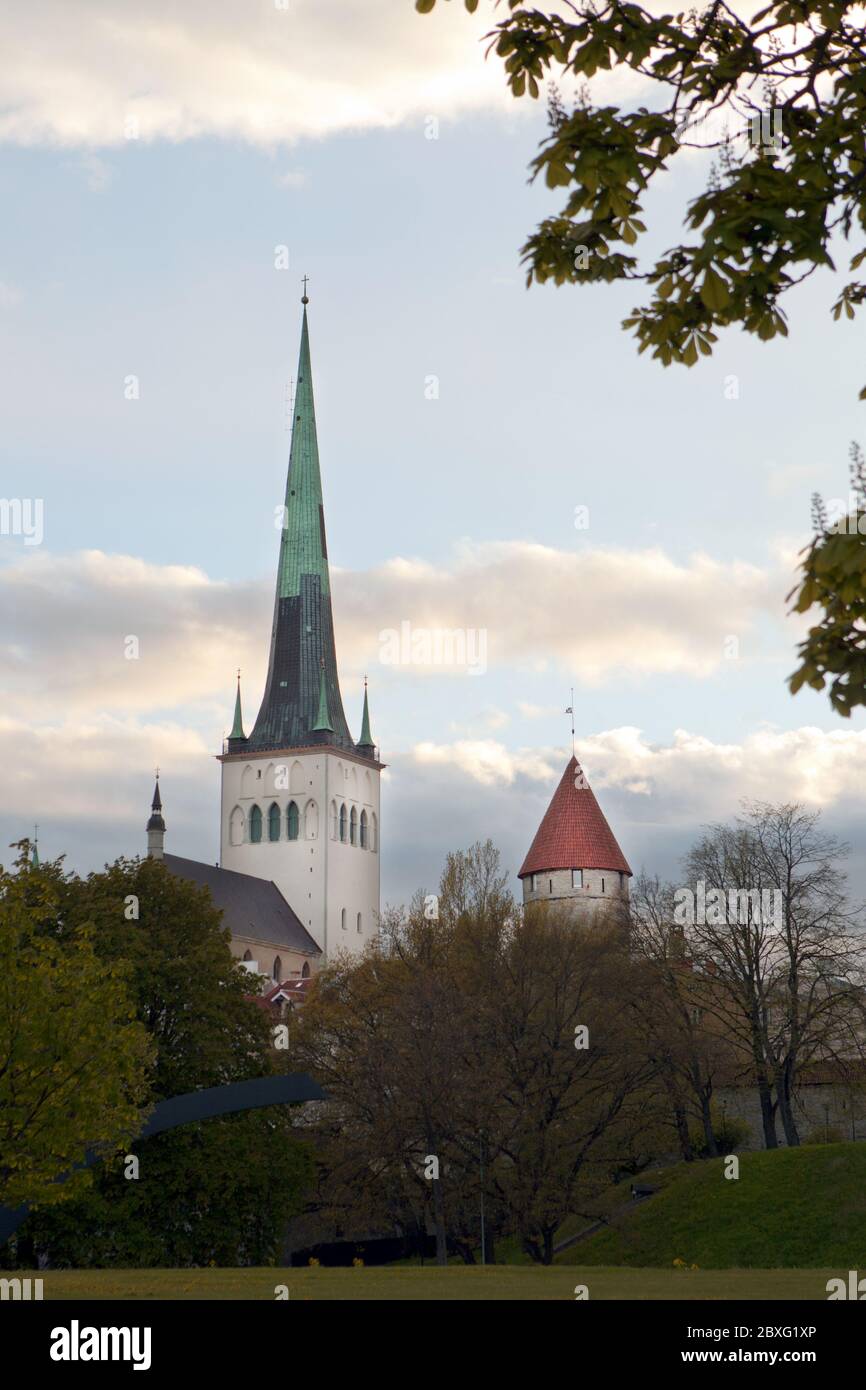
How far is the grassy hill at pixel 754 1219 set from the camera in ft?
146

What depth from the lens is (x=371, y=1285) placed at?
74.0 feet

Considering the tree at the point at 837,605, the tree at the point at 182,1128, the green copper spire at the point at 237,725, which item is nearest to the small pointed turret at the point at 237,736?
the green copper spire at the point at 237,725

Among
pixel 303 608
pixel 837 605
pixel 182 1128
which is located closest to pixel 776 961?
pixel 182 1128

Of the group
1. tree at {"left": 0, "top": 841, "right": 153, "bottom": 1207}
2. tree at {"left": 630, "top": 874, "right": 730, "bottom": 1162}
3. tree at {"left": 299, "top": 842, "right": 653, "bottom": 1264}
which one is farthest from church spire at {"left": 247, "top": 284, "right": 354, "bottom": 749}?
tree at {"left": 0, "top": 841, "right": 153, "bottom": 1207}

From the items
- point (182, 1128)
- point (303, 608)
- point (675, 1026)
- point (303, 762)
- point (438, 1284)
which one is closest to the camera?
point (438, 1284)

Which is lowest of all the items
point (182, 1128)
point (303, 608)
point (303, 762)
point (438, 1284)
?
point (438, 1284)

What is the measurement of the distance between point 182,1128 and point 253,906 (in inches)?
2614

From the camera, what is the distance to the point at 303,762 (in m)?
118

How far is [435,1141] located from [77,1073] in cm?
1891

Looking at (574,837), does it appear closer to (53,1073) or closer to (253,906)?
(253,906)

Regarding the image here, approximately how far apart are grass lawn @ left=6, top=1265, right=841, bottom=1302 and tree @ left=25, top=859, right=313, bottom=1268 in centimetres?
1258
